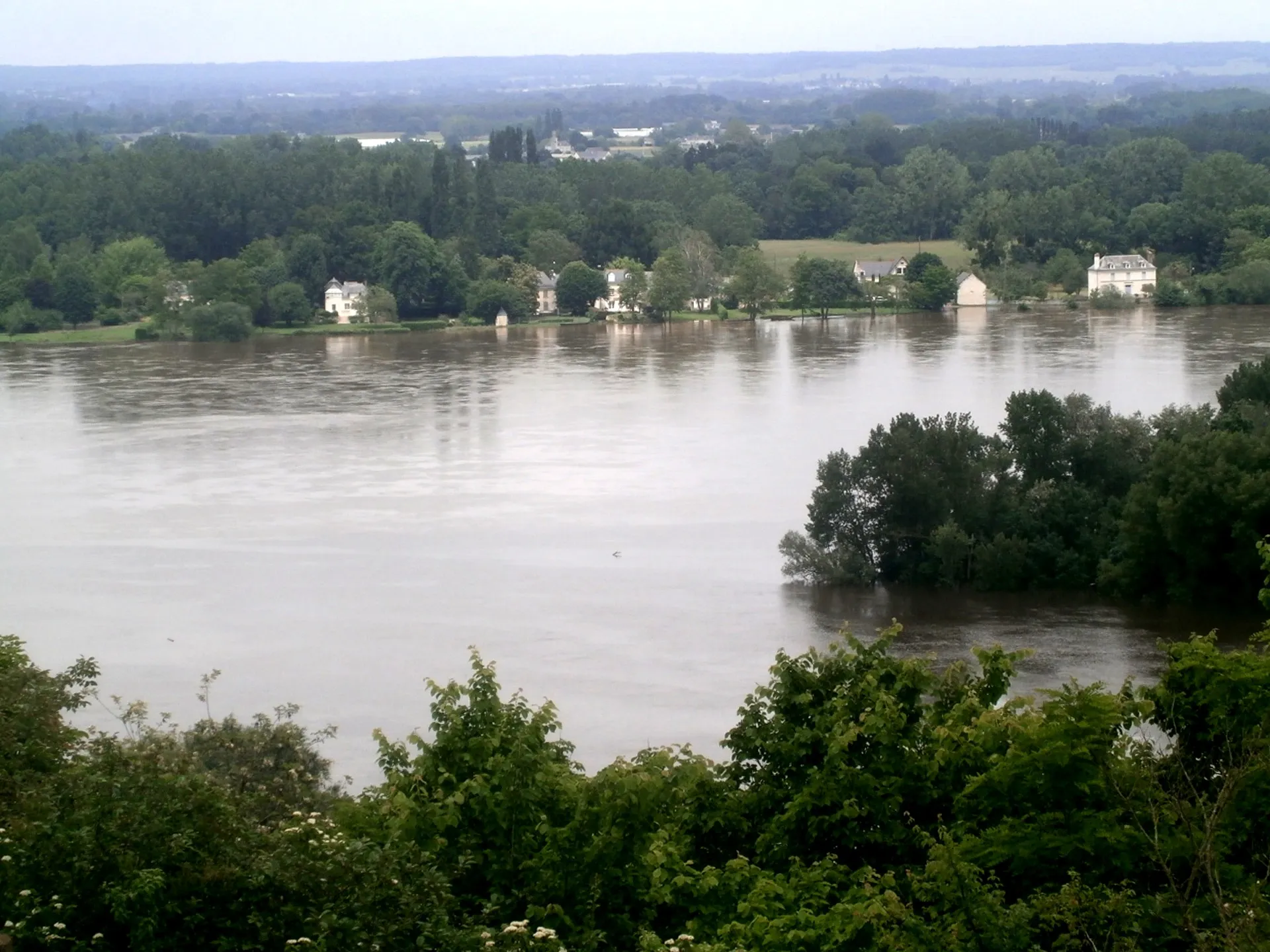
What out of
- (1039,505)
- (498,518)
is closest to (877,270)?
(498,518)

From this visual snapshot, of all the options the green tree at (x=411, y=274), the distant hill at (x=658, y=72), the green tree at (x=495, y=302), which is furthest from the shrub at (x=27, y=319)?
the distant hill at (x=658, y=72)

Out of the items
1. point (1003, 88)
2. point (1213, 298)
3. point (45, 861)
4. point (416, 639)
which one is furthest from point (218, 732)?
point (1003, 88)

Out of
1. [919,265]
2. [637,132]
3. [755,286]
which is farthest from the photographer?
[637,132]

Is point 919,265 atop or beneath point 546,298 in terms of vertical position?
atop

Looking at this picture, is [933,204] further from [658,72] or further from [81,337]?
[658,72]

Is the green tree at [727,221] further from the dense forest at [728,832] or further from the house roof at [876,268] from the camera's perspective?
the dense forest at [728,832]

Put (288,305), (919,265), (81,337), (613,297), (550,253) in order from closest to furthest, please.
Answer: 1. (81,337)
2. (288,305)
3. (919,265)
4. (613,297)
5. (550,253)
